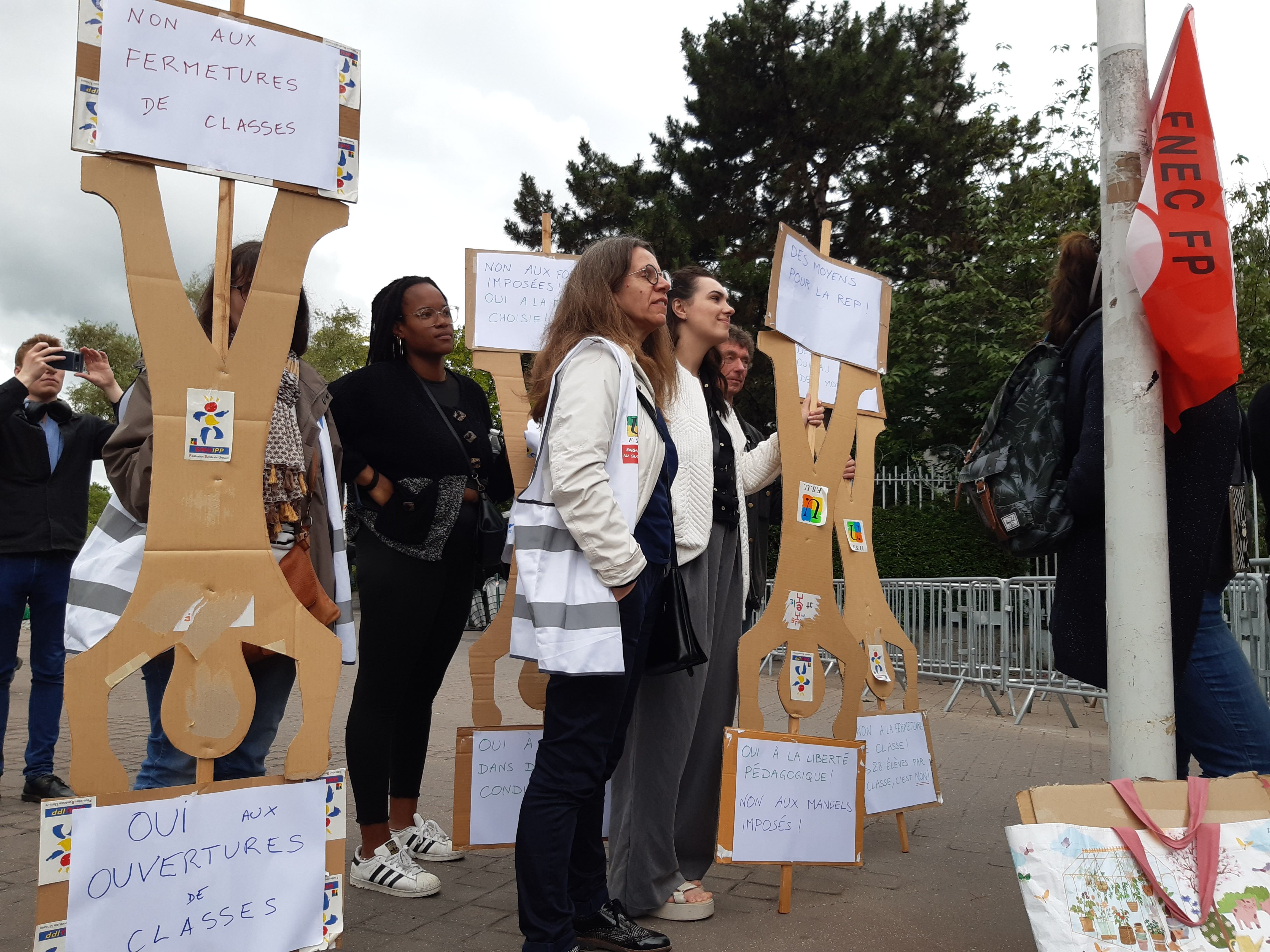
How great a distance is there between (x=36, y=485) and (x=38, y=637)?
70 cm

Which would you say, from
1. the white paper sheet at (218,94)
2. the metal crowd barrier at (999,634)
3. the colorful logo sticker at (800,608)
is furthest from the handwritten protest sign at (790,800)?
the metal crowd barrier at (999,634)

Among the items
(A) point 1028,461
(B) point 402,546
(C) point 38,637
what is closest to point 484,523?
(B) point 402,546

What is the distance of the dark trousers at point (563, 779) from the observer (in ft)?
8.89

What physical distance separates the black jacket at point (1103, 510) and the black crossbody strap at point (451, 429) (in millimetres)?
1944

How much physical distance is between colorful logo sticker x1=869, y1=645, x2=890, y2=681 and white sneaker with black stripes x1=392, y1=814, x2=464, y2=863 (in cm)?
193

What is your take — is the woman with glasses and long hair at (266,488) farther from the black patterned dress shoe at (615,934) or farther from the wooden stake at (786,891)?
the wooden stake at (786,891)

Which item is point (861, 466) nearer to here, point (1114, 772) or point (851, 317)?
point (851, 317)

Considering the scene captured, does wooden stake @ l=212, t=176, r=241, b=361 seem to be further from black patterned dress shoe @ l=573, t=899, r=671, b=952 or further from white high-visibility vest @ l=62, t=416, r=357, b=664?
black patterned dress shoe @ l=573, t=899, r=671, b=952

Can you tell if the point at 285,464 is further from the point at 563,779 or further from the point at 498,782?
the point at 498,782

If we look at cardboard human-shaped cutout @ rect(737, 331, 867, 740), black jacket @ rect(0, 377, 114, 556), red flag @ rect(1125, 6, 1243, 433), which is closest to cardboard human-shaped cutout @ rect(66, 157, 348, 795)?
cardboard human-shaped cutout @ rect(737, 331, 867, 740)

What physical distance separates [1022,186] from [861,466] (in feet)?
45.4

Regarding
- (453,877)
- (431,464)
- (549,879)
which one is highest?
(431,464)

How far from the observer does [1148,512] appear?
8.22 ft

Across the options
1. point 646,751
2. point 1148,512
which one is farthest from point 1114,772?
point 646,751
